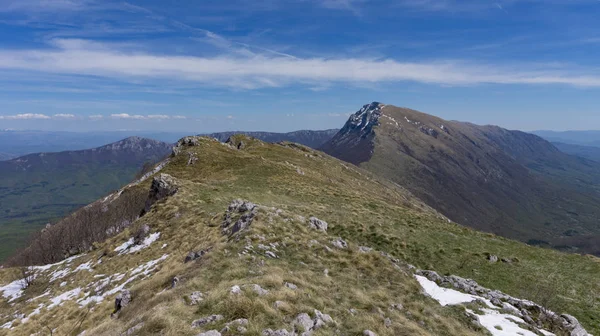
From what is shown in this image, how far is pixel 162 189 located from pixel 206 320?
38.8 m

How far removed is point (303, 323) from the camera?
12789 mm

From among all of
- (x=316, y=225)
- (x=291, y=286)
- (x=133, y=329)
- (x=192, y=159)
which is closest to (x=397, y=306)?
(x=291, y=286)

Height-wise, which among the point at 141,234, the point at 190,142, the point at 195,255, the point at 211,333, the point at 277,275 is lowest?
the point at 141,234

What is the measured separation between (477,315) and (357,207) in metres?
29.7

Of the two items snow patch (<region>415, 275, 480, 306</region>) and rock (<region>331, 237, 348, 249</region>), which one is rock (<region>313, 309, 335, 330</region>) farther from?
rock (<region>331, 237, 348, 249</region>)

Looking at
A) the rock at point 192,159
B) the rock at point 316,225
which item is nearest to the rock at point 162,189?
the rock at point 316,225

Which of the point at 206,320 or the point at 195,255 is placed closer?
the point at 206,320

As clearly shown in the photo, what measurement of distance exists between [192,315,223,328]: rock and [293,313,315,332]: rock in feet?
9.92

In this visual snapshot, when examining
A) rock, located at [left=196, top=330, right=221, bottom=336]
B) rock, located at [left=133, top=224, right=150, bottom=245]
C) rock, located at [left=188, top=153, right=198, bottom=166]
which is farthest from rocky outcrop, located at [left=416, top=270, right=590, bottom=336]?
rock, located at [left=188, top=153, right=198, bottom=166]

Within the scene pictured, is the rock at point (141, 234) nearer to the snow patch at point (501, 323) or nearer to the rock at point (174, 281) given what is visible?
the rock at point (174, 281)

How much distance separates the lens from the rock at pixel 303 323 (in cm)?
1248

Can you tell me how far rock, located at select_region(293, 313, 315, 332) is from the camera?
12484mm

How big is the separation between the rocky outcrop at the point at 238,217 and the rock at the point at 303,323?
Result: 43.2 ft

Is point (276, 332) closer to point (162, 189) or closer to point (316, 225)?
point (316, 225)
